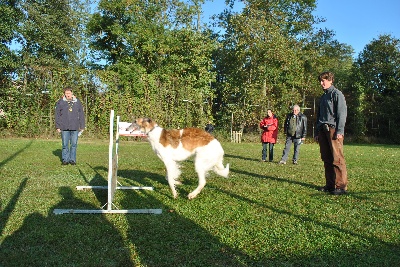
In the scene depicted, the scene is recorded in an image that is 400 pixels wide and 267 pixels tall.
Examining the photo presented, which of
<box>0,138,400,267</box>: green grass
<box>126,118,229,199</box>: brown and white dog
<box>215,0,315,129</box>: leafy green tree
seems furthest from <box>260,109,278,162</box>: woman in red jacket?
<box>215,0,315,129</box>: leafy green tree

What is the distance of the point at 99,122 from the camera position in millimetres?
20531

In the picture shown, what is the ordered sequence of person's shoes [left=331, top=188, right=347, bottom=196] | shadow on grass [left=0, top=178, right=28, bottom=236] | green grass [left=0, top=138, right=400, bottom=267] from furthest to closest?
person's shoes [left=331, top=188, right=347, bottom=196] → shadow on grass [left=0, top=178, right=28, bottom=236] → green grass [left=0, top=138, right=400, bottom=267]

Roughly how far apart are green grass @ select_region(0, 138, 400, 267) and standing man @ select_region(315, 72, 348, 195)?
13.5 inches

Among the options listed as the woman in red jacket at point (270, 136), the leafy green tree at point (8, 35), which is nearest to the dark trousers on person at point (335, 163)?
the woman in red jacket at point (270, 136)

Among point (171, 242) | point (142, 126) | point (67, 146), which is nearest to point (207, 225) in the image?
point (171, 242)

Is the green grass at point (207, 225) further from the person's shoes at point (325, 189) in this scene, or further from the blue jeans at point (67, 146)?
the blue jeans at point (67, 146)

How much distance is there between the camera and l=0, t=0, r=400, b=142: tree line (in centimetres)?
2034

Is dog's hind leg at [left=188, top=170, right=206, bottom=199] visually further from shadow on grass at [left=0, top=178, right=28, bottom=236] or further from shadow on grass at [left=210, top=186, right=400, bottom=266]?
shadow on grass at [left=0, top=178, right=28, bottom=236]

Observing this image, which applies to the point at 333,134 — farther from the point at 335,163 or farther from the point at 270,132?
the point at 270,132

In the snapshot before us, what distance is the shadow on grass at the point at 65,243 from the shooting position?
355cm

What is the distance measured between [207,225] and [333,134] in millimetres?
3323

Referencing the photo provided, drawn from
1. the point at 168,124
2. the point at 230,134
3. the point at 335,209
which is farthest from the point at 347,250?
the point at 230,134

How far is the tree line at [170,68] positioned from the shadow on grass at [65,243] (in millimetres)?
16170

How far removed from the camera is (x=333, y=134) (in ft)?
21.9
